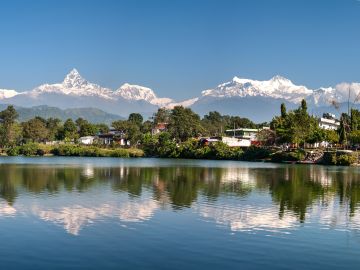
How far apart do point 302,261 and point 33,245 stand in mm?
10252

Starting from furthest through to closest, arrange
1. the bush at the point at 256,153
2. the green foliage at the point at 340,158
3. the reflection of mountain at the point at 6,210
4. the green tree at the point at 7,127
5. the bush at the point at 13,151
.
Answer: the green tree at the point at 7,127 → the bush at the point at 13,151 → the bush at the point at 256,153 → the green foliage at the point at 340,158 → the reflection of mountain at the point at 6,210

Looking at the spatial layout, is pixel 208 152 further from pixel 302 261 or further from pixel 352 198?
pixel 302 261

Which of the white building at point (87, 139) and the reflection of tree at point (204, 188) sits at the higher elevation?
the white building at point (87, 139)

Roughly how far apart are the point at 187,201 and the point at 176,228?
9.99m

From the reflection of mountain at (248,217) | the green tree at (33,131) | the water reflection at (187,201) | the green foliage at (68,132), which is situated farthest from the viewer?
the green foliage at (68,132)

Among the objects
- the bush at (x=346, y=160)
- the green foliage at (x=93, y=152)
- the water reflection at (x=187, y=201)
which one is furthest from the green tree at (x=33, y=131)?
the water reflection at (x=187, y=201)

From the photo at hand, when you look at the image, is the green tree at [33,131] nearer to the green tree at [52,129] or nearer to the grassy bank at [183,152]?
the green tree at [52,129]

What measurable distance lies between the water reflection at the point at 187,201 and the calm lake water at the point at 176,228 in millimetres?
62

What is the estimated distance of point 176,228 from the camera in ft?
79.9

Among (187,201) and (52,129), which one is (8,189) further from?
(52,129)

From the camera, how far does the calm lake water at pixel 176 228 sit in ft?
60.8

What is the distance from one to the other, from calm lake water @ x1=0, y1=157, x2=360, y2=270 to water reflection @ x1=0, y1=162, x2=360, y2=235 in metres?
0.06

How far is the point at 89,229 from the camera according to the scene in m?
23.6

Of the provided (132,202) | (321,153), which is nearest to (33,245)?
(132,202)
